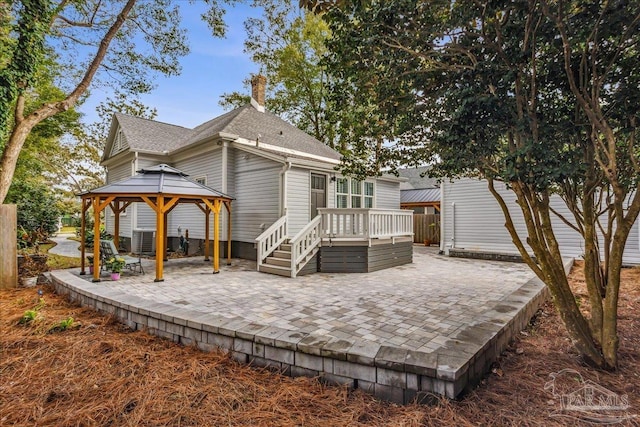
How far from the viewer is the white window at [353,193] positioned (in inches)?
426

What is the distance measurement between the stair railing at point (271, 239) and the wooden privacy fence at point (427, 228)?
32.0ft

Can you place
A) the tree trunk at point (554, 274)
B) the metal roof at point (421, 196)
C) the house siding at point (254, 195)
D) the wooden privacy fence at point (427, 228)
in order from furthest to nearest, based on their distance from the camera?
1. the metal roof at point (421, 196)
2. the wooden privacy fence at point (427, 228)
3. the house siding at point (254, 195)
4. the tree trunk at point (554, 274)

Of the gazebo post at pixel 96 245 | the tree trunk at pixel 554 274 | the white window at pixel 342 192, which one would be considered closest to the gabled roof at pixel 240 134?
the white window at pixel 342 192

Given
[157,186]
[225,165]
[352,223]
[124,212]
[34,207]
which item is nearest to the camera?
[157,186]

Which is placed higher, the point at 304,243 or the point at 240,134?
the point at 240,134

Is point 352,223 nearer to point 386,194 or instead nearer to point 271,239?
point 271,239

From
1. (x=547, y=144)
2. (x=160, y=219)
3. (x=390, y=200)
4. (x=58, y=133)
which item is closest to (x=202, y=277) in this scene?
(x=160, y=219)

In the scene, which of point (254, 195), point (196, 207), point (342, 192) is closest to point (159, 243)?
point (254, 195)

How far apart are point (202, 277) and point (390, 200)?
9084 millimetres

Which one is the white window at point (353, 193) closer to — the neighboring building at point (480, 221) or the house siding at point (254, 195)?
the house siding at point (254, 195)

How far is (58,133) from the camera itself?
48.9 feet

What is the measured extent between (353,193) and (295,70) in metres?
11.8

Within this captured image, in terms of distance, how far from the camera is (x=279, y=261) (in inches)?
296

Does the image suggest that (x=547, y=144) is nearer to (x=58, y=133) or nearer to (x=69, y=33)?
(x=69, y=33)
